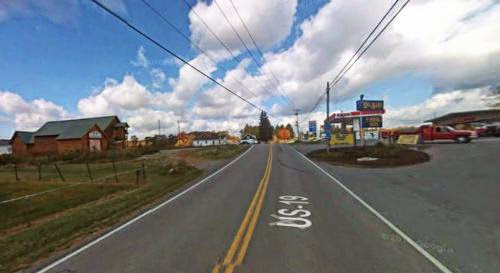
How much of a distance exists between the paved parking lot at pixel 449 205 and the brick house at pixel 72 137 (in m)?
53.8

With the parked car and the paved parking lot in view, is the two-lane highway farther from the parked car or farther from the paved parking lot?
the parked car

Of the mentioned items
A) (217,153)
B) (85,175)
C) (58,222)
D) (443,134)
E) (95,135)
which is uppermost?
(95,135)

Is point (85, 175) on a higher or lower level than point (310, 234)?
lower

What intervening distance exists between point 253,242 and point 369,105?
40043 mm

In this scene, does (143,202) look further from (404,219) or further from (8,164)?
(8,164)

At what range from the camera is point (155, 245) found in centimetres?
593

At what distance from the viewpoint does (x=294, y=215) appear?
8086 mm

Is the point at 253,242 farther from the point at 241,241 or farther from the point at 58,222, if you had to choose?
the point at 58,222

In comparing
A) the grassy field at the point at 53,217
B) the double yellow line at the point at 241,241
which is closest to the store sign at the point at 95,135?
the grassy field at the point at 53,217

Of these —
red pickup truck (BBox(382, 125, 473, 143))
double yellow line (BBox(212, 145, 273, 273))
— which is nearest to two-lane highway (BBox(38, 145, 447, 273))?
double yellow line (BBox(212, 145, 273, 273))

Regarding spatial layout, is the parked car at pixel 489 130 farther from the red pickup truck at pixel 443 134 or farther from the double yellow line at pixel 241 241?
the double yellow line at pixel 241 241

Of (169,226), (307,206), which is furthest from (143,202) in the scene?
(307,206)

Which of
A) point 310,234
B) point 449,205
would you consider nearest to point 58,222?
point 310,234

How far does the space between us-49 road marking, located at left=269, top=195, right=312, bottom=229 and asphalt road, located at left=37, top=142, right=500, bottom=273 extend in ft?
0.09
